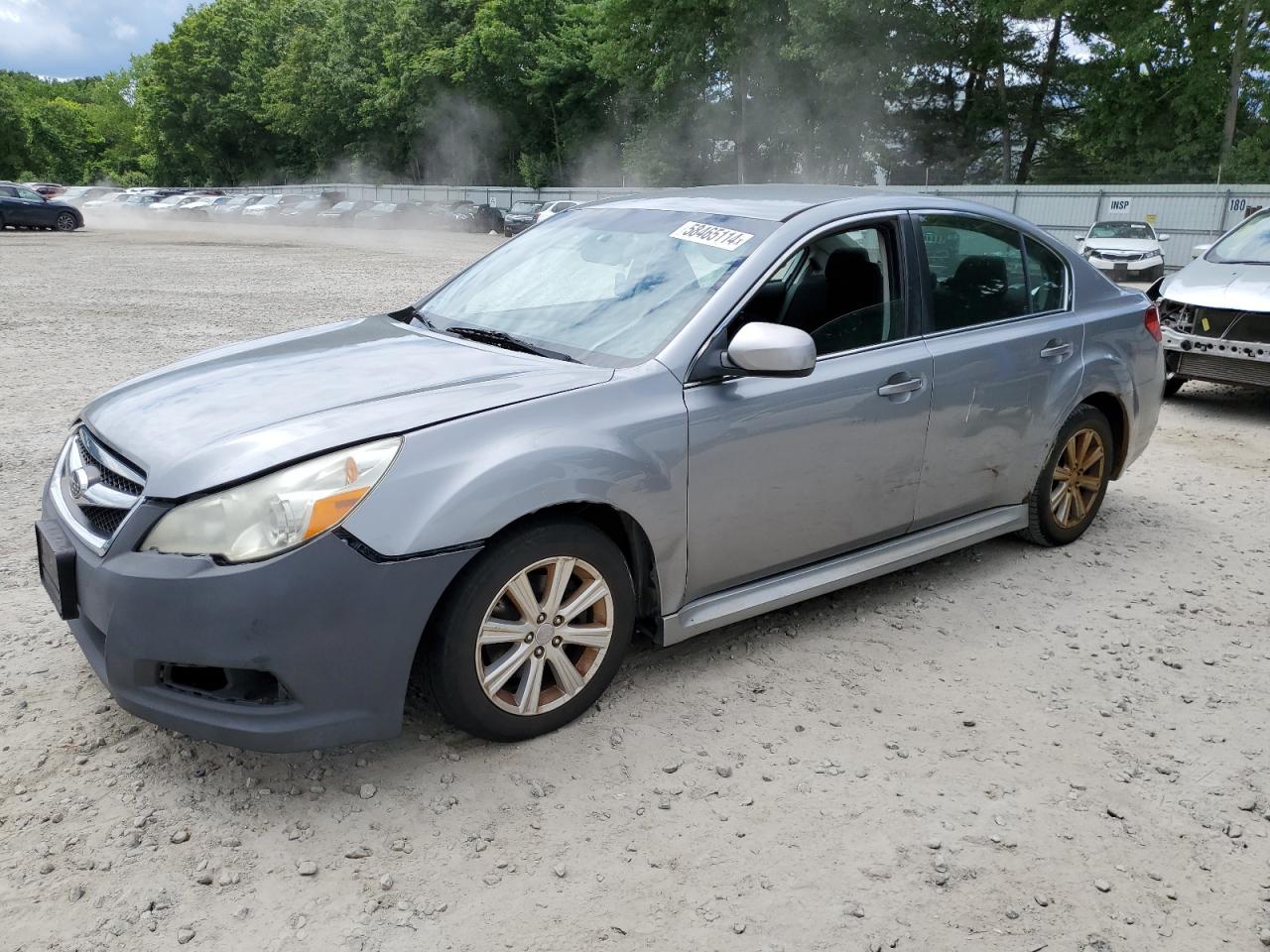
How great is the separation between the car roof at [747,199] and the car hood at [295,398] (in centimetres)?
103

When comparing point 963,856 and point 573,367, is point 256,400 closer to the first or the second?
point 573,367

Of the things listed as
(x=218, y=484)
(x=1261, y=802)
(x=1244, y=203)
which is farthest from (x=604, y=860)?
(x=1244, y=203)

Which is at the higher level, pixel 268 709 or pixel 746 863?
pixel 268 709

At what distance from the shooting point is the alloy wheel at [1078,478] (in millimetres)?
4945

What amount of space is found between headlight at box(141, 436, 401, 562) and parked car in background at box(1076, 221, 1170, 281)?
2035 cm

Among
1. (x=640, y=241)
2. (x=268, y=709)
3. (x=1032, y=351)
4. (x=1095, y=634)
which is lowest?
(x=1095, y=634)

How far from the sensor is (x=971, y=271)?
4445mm

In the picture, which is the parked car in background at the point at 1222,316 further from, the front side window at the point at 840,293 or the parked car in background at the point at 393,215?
the parked car in background at the point at 393,215

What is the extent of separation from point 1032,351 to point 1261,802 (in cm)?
206

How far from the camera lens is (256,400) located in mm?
3199

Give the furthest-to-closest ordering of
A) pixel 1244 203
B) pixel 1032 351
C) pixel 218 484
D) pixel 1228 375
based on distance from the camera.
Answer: pixel 1244 203 → pixel 1228 375 → pixel 1032 351 → pixel 218 484

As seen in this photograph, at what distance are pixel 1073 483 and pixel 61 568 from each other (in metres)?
4.21

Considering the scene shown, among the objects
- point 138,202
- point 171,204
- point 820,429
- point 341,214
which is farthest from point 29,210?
point 820,429

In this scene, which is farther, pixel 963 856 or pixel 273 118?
pixel 273 118
